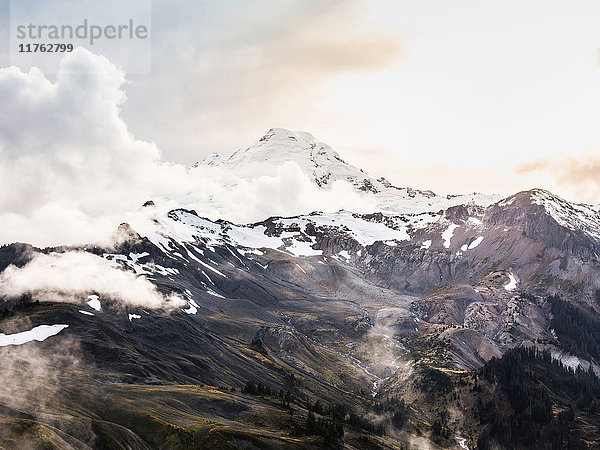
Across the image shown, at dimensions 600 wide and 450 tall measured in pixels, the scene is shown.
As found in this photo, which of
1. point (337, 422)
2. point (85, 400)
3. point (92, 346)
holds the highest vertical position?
point (92, 346)

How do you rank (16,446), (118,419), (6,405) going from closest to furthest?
1. (16,446)
2. (6,405)
3. (118,419)

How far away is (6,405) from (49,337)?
78136 mm

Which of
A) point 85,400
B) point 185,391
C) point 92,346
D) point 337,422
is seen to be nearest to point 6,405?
point 85,400

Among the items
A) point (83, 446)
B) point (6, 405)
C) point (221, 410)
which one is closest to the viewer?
point (83, 446)

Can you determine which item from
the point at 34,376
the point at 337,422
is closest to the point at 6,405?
the point at 34,376

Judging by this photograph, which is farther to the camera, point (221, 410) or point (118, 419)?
point (221, 410)

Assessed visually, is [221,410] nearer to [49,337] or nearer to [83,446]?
[83,446]

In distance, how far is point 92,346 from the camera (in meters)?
198

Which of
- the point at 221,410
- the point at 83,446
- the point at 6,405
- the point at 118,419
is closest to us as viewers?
the point at 83,446

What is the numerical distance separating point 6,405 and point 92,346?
7371 centimetres

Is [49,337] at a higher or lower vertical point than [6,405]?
higher

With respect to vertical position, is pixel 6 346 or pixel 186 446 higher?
pixel 6 346

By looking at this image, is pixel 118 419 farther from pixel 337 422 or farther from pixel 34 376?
pixel 337 422

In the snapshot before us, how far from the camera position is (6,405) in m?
125
